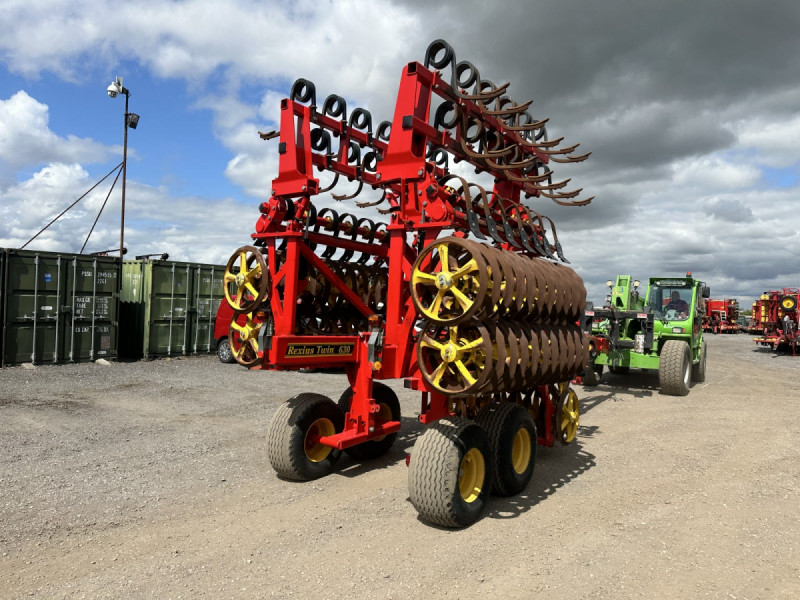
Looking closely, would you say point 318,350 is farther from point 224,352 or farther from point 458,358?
point 224,352

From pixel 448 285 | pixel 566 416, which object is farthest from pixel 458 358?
pixel 566 416

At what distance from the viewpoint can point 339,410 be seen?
20.7 ft

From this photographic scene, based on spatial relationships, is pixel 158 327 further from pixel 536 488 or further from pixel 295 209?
pixel 536 488

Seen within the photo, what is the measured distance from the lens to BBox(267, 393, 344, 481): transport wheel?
5680 mm

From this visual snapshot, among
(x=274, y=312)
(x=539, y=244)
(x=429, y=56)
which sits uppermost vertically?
(x=429, y=56)

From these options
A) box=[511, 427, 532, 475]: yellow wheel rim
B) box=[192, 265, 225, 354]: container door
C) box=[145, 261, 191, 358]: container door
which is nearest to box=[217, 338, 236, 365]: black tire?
box=[192, 265, 225, 354]: container door

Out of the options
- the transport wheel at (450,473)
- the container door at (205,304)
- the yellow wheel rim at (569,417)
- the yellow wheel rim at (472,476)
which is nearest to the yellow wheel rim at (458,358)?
the transport wheel at (450,473)

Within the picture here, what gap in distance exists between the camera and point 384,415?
6.90 m

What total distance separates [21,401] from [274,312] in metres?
6.15

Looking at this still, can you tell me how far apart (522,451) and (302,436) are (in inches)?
88.0

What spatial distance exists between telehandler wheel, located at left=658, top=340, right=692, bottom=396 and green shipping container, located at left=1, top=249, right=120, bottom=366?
1308 cm

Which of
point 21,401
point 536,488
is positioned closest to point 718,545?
point 536,488

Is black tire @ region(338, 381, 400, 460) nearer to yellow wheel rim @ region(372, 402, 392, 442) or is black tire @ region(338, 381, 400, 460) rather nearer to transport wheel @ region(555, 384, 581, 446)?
yellow wheel rim @ region(372, 402, 392, 442)

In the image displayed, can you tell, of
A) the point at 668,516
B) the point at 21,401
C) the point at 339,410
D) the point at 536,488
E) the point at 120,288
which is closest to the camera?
the point at 668,516
